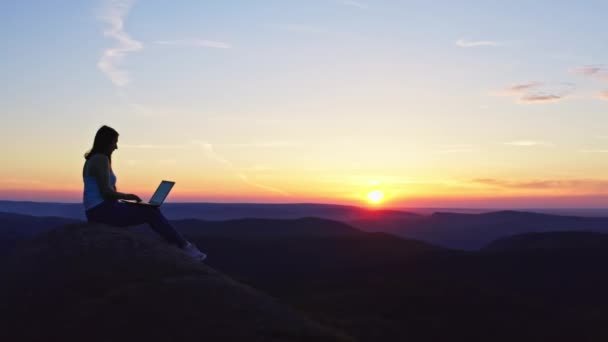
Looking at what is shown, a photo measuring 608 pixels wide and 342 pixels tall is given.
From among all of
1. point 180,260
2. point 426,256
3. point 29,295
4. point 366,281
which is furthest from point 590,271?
point 29,295

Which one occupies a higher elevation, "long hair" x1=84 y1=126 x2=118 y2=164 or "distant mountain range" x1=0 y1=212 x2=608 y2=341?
"long hair" x1=84 y1=126 x2=118 y2=164

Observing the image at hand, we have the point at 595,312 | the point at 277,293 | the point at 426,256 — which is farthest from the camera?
the point at 426,256

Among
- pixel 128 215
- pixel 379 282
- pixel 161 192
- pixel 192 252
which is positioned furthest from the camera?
pixel 379 282

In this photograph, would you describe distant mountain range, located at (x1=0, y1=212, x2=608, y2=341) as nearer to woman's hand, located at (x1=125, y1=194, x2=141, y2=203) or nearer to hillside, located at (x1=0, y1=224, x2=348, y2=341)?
hillside, located at (x1=0, y1=224, x2=348, y2=341)

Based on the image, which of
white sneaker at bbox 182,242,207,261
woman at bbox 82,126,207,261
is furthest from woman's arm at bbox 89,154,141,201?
white sneaker at bbox 182,242,207,261

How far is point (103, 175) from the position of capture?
7.84 metres

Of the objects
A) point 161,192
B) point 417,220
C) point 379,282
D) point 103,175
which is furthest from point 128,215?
point 417,220

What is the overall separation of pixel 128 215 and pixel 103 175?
29.9 inches

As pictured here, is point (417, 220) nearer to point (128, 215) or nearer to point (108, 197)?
point (128, 215)

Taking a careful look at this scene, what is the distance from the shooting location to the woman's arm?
7832 mm

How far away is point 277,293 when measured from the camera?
60.1ft

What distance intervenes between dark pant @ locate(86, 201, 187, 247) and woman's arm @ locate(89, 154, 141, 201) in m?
0.36

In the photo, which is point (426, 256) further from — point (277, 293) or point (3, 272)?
point (3, 272)

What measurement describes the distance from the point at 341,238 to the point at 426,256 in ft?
39.4
